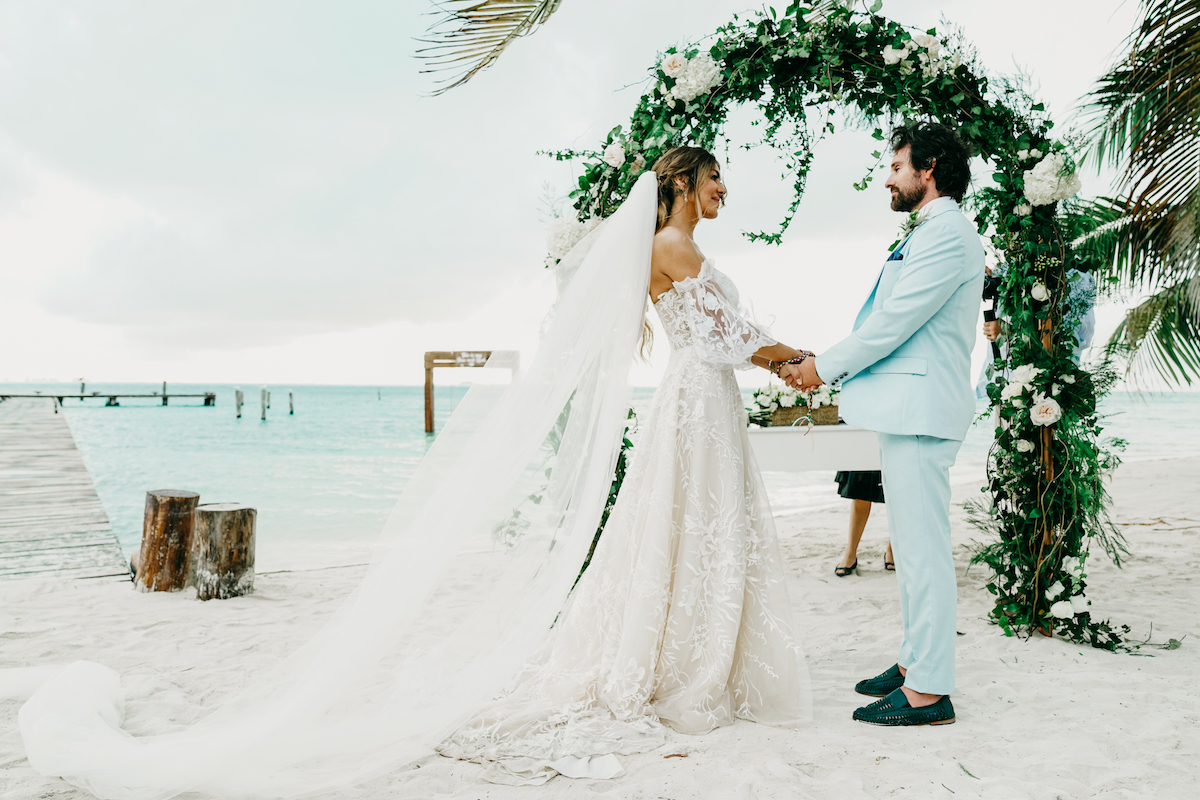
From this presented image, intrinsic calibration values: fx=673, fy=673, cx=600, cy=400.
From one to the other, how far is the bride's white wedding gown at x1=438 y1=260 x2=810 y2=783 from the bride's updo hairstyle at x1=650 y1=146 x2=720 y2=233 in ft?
1.17

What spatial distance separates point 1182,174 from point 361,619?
487 cm

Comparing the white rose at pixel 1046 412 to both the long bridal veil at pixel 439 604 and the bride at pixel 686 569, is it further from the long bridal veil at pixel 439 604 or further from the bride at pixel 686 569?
the long bridal veil at pixel 439 604

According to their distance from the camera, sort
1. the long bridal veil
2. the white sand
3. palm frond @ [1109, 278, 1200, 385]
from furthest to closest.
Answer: palm frond @ [1109, 278, 1200, 385] → the white sand → the long bridal veil

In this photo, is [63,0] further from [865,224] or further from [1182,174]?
[1182,174]

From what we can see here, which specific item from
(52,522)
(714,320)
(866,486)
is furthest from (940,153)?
(52,522)

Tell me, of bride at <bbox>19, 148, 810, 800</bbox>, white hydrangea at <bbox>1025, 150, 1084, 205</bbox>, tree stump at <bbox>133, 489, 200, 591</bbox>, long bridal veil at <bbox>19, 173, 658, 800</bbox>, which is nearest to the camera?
long bridal veil at <bbox>19, 173, 658, 800</bbox>

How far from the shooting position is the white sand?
2020 millimetres

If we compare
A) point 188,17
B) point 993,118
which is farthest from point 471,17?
point 188,17

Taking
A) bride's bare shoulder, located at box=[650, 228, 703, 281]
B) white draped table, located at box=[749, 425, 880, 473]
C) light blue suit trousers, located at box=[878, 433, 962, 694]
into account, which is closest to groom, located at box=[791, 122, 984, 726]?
light blue suit trousers, located at box=[878, 433, 962, 694]

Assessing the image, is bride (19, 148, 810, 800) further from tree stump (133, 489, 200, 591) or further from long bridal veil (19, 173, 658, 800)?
tree stump (133, 489, 200, 591)

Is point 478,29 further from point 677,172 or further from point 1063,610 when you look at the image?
point 1063,610

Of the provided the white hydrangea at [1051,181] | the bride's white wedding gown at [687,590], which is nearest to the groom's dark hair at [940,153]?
the bride's white wedding gown at [687,590]

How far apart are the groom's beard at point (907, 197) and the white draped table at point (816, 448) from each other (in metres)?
2.04

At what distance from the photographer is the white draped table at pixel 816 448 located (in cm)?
457
